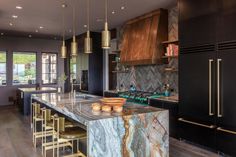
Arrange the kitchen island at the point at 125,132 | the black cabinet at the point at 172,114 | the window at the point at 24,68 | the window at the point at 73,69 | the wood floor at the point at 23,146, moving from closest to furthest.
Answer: the kitchen island at the point at 125,132 → the wood floor at the point at 23,146 → the black cabinet at the point at 172,114 → the window at the point at 73,69 → the window at the point at 24,68

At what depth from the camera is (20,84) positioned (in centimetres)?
1015

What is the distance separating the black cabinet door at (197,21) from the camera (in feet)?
12.3

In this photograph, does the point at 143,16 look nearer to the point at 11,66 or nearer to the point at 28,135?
the point at 28,135

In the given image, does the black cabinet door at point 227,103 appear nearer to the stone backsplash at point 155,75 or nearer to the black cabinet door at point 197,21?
the black cabinet door at point 197,21

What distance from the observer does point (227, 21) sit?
11.5 feet

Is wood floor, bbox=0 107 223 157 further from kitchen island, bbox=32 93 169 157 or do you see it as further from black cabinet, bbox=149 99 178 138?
kitchen island, bbox=32 93 169 157

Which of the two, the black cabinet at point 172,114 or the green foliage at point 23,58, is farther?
the green foliage at point 23,58

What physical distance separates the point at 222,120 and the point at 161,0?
291 cm

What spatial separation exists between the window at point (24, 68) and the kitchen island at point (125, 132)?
8237 mm

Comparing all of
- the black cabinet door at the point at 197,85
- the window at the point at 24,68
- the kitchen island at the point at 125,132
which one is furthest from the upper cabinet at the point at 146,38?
the window at the point at 24,68

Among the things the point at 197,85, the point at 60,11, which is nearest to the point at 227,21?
the point at 197,85

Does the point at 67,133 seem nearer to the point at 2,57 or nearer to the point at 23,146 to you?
the point at 23,146

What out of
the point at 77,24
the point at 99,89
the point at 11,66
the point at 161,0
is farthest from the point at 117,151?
the point at 11,66

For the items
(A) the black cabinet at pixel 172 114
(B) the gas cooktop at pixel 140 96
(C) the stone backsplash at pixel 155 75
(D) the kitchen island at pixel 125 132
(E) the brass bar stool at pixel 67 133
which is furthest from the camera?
(C) the stone backsplash at pixel 155 75
